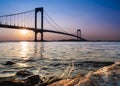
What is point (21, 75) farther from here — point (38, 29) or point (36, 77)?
point (38, 29)

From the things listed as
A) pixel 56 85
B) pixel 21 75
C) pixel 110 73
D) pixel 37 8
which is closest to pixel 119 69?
pixel 110 73

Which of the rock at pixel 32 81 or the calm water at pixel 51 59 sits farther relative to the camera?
the calm water at pixel 51 59

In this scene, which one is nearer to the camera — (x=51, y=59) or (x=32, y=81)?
(x=32, y=81)

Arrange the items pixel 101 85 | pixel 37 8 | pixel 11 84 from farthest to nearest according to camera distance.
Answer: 1. pixel 37 8
2. pixel 11 84
3. pixel 101 85

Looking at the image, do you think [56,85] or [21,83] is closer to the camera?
[56,85]

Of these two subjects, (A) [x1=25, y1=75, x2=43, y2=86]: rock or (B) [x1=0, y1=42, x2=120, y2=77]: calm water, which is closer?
(A) [x1=25, y1=75, x2=43, y2=86]: rock

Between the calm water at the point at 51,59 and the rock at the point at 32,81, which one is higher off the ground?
the rock at the point at 32,81

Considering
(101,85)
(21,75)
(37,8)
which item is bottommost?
(21,75)

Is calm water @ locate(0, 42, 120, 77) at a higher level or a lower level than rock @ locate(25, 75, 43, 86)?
lower

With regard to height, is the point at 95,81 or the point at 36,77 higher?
the point at 95,81

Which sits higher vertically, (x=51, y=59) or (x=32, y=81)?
(x=32, y=81)

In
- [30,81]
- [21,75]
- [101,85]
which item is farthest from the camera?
[21,75]
